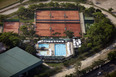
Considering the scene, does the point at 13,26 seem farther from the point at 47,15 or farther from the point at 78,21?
the point at 78,21

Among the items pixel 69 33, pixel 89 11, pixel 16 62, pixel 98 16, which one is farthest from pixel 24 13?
pixel 98 16

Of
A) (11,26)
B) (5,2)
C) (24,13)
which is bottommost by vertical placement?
(11,26)

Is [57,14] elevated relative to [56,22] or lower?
elevated

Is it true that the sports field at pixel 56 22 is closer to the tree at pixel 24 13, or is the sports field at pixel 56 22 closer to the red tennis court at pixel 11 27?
the tree at pixel 24 13

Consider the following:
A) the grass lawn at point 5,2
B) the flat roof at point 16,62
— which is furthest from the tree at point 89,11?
the flat roof at point 16,62

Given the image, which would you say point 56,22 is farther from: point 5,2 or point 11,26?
point 5,2
